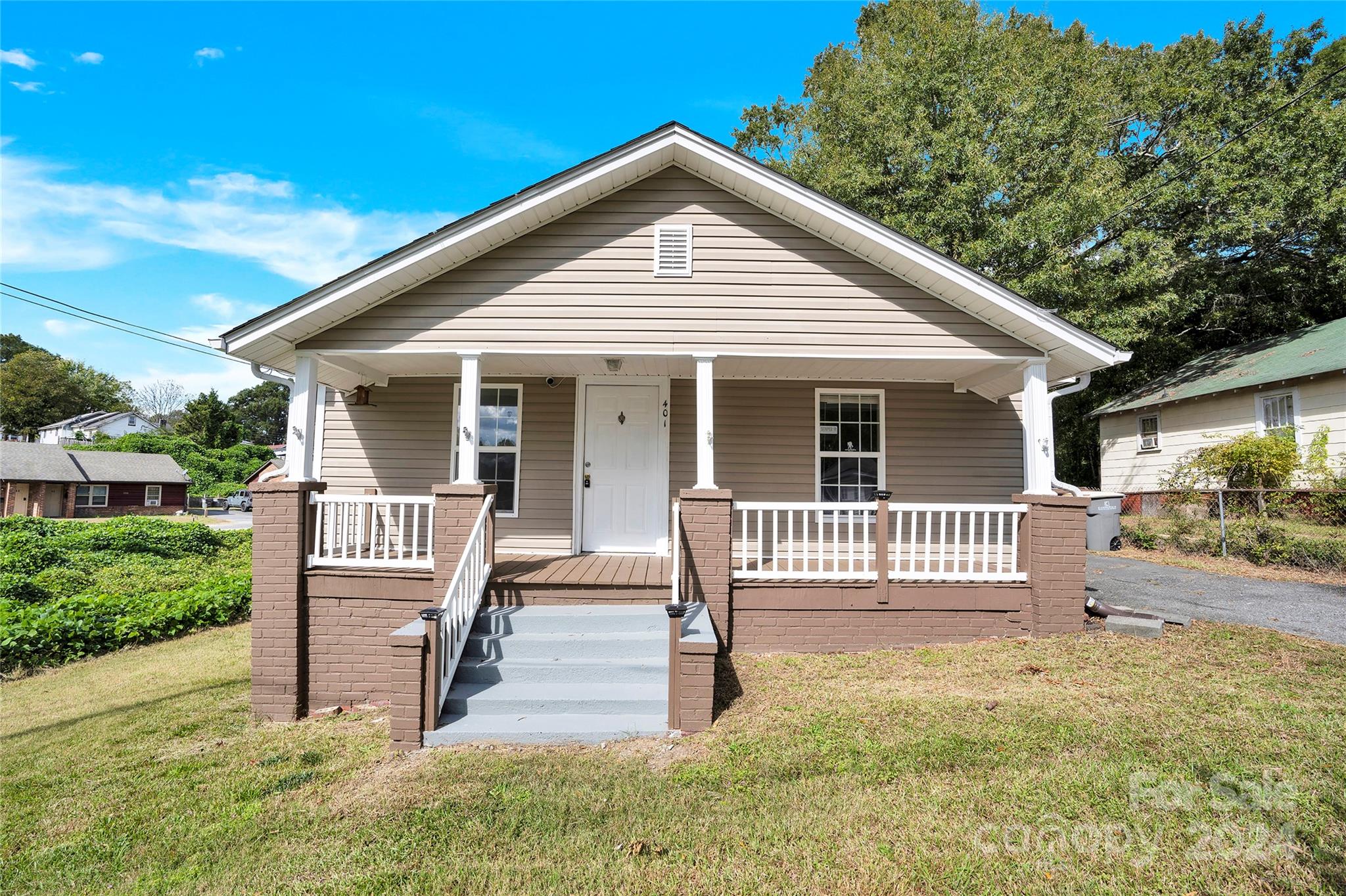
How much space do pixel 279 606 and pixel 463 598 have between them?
1.99 m

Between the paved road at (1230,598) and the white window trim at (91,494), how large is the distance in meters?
50.5

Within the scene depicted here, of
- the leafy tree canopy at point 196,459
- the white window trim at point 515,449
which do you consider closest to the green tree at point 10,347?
the leafy tree canopy at point 196,459

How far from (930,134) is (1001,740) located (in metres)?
15.9

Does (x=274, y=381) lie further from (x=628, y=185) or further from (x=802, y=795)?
(x=802, y=795)

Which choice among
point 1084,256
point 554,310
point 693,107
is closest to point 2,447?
point 693,107

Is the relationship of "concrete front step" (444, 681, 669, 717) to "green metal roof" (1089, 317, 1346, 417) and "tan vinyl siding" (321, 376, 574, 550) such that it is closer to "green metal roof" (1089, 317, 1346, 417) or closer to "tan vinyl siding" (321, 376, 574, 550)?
"tan vinyl siding" (321, 376, 574, 550)

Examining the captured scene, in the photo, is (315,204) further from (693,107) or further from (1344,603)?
(1344,603)

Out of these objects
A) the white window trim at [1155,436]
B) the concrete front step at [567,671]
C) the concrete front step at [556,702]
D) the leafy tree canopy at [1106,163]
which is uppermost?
the leafy tree canopy at [1106,163]

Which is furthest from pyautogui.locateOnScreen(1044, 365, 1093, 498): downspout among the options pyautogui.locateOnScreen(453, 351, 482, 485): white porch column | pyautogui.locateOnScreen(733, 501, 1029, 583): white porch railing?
pyautogui.locateOnScreen(453, 351, 482, 485): white porch column

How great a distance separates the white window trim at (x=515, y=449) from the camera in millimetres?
8398

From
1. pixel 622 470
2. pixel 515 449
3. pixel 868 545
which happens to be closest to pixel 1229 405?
pixel 868 545

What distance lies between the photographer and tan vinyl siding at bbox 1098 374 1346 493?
13211 mm

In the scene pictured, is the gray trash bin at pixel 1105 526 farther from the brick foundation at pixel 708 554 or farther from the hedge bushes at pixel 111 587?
the hedge bushes at pixel 111 587

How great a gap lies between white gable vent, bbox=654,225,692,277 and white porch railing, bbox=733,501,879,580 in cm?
251
